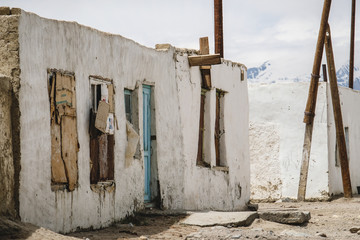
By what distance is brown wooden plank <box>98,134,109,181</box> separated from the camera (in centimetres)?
974

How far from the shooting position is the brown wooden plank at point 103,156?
384 inches

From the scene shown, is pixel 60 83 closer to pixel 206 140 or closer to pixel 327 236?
pixel 327 236

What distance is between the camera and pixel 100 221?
9555 mm

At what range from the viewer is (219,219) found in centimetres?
1030

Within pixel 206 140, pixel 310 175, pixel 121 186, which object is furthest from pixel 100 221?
pixel 310 175

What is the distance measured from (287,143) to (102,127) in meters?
10.9

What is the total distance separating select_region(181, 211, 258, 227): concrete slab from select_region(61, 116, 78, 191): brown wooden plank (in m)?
2.12

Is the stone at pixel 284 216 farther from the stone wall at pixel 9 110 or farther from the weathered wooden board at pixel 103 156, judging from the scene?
the stone wall at pixel 9 110

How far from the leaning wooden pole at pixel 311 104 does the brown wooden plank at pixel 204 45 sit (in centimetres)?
473

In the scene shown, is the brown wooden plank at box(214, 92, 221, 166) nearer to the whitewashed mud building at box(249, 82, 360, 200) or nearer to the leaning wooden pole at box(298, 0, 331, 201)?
the leaning wooden pole at box(298, 0, 331, 201)

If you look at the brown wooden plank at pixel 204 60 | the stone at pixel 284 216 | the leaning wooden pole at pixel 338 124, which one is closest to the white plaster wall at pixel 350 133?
the leaning wooden pole at pixel 338 124

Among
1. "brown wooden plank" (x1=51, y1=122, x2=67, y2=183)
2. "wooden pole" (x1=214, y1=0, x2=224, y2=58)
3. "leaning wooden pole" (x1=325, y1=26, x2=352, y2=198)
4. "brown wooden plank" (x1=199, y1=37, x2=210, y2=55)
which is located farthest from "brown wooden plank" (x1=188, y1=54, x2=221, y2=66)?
"leaning wooden pole" (x1=325, y1=26, x2=352, y2=198)

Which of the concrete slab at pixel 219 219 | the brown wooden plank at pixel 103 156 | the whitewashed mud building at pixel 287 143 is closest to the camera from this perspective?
the brown wooden plank at pixel 103 156

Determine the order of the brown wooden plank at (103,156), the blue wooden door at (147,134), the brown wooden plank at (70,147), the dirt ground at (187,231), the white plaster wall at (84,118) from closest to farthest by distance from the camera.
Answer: the dirt ground at (187,231)
the white plaster wall at (84,118)
the brown wooden plank at (70,147)
the brown wooden plank at (103,156)
the blue wooden door at (147,134)
